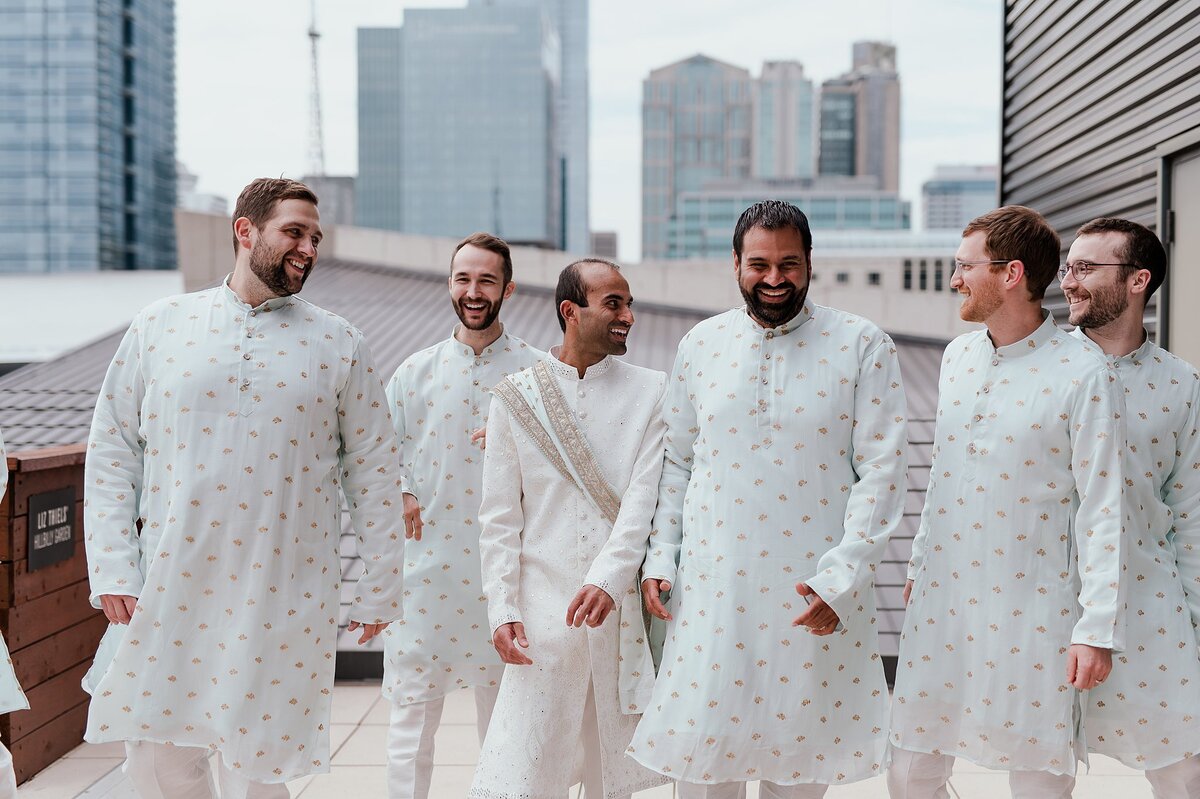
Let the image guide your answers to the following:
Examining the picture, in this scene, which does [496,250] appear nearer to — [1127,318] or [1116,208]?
[1127,318]

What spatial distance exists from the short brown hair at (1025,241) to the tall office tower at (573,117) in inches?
6814

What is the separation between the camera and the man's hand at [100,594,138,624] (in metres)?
2.36

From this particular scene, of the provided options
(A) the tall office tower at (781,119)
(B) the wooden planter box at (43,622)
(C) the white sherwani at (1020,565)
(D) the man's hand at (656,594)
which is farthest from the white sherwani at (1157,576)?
(A) the tall office tower at (781,119)

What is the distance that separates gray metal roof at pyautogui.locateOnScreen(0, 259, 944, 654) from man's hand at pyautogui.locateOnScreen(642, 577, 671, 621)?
2781 millimetres

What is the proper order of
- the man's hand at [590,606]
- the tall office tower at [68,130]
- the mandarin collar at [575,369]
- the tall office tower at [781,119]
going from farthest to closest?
the tall office tower at [781,119], the tall office tower at [68,130], the mandarin collar at [575,369], the man's hand at [590,606]

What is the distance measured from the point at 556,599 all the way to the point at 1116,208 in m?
3.89

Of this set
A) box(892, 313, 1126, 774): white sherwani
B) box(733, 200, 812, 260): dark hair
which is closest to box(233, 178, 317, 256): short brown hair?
box(733, 200, 812, 260): dark hair

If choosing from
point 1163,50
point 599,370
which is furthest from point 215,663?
point 1163,50

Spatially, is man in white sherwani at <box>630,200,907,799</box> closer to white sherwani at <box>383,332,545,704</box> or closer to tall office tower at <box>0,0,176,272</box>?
white sherwani at <box>383,332,545,704</box>

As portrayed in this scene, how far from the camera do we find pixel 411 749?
300cm

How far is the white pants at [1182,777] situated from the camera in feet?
7.88

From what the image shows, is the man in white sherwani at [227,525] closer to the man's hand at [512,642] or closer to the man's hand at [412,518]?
the man's hand at [512,642]

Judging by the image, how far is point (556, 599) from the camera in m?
2.43

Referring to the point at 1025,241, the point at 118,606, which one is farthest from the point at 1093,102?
the point at 118,606
